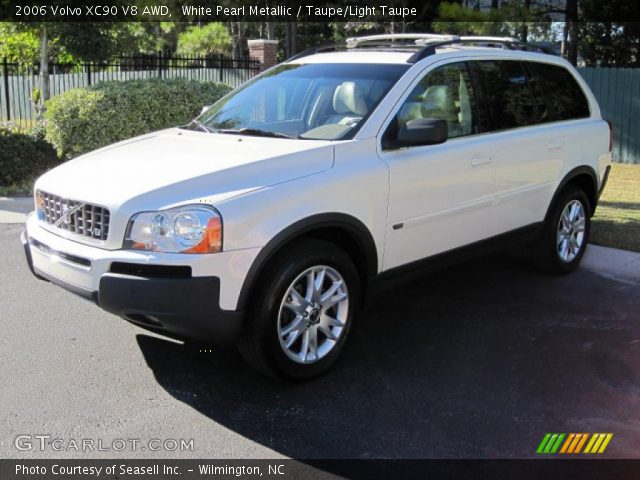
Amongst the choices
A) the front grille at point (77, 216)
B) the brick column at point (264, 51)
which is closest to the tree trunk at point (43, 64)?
the brick column at point (264, 51)

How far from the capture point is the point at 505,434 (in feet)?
12.2

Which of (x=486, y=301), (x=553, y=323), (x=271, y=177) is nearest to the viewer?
(x=271, y=177)

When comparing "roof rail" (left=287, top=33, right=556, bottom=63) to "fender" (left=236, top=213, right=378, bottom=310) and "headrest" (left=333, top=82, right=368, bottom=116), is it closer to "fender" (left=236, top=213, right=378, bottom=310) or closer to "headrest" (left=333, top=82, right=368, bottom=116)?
"headrest" (left=333, top=82, right=368, bottom=116)

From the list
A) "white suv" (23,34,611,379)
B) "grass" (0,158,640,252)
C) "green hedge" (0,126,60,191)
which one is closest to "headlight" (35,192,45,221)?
"white suv" (23,34,611,379)

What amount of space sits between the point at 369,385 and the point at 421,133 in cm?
156

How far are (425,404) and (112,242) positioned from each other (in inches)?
75.4

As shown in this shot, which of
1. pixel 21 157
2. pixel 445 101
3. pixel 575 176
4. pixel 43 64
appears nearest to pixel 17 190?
pixel 21 157

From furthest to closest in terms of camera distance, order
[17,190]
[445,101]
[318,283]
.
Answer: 1. [17,190]
2. [445,101]
3. [318,283]

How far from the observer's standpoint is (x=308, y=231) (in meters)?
4.12

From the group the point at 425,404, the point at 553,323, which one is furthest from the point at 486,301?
the point at 425,404

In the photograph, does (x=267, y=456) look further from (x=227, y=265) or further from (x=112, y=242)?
(x=112, y=242)

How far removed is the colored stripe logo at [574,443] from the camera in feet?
11.9

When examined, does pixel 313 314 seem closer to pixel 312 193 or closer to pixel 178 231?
pixel 312 193

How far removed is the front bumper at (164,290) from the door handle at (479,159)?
6.85ft
